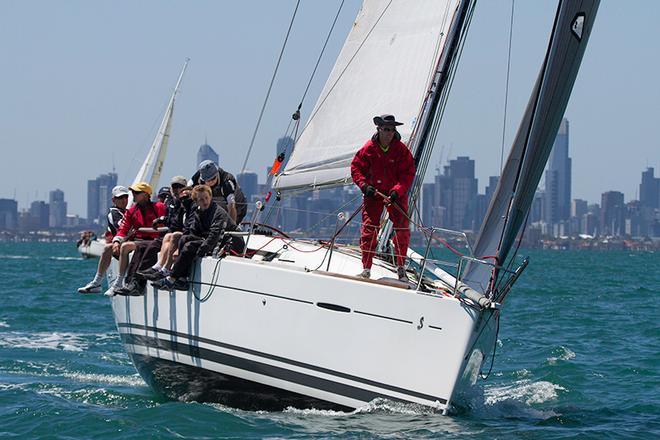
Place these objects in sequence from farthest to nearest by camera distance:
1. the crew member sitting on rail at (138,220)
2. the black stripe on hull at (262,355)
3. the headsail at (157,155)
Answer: the headsail at (157,155) → the crew member sitting on rail at (138,220) → the black stripe on hull at (262,355)

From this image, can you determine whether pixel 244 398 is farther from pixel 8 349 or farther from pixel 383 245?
pixel 8 349

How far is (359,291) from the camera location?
8.35 meters

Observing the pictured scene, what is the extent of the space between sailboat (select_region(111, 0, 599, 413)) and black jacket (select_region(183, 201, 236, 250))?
270 mm

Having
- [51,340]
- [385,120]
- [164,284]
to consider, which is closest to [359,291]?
[385,120]

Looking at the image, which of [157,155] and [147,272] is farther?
[157,155]

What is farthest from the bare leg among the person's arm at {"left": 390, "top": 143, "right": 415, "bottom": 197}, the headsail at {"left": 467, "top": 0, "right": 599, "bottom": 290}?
the headsail at {"left": 467, "top": 0, "right": 599, "bottom": 290}

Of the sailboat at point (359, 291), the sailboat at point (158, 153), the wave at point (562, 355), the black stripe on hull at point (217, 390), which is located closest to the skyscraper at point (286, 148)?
the sailboat at point (359, 291)

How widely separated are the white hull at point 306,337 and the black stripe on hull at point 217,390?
1 cm

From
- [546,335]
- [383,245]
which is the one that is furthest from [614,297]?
[383,245]

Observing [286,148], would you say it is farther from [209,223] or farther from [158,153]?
[158,153]

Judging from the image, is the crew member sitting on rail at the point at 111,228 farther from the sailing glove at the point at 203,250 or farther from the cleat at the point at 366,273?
the cleat at the point at 366,273

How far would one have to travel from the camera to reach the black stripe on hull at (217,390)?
8.85 metres

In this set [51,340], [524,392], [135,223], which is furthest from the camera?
[51,340]

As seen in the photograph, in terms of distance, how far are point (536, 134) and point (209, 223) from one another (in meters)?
2.78
